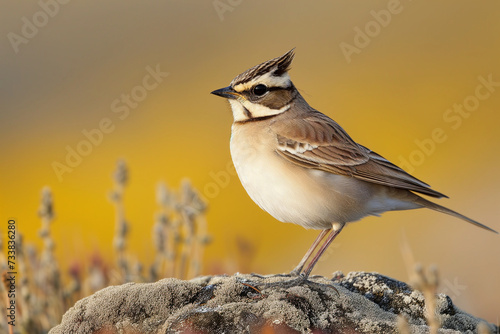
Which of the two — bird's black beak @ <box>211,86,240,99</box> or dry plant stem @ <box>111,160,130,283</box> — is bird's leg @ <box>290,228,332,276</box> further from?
dry plant stem @ <box>111,160,130,283</box>

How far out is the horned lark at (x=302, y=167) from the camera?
490 centimetres

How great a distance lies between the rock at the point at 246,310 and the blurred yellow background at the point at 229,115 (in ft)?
7.76

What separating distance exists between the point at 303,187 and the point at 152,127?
400 inches

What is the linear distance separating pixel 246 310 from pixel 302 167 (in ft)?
5.24

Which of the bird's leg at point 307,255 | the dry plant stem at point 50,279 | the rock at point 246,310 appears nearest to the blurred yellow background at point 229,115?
the dry plant stem at point 50,279

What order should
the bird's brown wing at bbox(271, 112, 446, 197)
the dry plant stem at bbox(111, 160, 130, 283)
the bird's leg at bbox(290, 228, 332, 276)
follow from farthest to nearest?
the dry plant stem at bbox(111, 160, 130, 283) < the bird's brown wing at bbox(271, 112, 446, 197) < the bird's leg at bbox(290, 228, 332, 276)

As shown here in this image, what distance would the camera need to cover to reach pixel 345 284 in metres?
4.61

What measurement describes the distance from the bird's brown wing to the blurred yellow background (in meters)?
1.81

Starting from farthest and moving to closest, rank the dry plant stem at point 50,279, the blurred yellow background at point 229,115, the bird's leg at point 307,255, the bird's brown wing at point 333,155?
the blurred yellow background at point 229,115, the dry plant stem at point 50,279, the bird's brown wing at point 333,155, the bird's leg at point 307,255

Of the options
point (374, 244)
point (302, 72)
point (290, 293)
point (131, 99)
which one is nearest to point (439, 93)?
point (302, 72)

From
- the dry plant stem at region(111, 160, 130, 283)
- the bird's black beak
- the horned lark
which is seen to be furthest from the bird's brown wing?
the dry plant stem at region(111, 160, 130, 283)

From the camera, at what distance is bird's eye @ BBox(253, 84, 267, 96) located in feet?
17.8

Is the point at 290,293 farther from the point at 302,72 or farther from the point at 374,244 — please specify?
the point at 302,72

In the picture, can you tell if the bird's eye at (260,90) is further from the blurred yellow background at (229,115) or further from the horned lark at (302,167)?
the blurred yellow background at (229,115)
